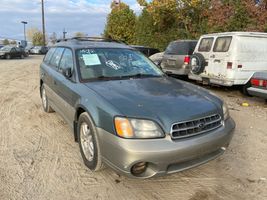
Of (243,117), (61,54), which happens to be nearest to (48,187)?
(61,54)

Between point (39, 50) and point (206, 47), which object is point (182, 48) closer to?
point (206, 47)

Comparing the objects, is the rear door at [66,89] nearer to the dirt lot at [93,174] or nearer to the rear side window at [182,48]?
the dirt lot at [93,174]

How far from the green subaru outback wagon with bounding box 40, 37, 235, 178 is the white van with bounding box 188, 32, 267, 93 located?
14.0 feet

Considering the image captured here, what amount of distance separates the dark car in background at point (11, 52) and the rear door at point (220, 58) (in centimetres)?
2658

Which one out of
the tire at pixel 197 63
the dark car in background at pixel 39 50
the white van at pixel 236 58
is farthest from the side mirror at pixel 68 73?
the dark car in background at pixel 39 50

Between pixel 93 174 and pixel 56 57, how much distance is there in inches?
110

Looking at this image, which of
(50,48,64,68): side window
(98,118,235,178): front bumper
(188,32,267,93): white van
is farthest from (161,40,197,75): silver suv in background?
(98,118,235,178): front bumper

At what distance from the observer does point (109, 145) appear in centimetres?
316

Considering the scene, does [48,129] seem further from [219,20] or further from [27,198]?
[219,20]

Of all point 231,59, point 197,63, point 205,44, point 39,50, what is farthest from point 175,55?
point 39,50

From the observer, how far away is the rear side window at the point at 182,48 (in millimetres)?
10664

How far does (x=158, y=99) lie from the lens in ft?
11.4

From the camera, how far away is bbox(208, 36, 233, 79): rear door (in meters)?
8.34

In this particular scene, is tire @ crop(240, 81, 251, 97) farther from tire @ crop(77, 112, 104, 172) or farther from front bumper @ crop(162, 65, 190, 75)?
tire @ crop(77, 112, 104, 172)
